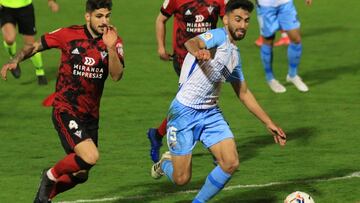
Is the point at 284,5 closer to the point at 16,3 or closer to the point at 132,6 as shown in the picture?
the point at 16,3

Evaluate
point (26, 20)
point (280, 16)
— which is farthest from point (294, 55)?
point (26, 20)

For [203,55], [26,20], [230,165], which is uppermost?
[203,55]

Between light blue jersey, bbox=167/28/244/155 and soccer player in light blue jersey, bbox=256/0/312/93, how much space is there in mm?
7220

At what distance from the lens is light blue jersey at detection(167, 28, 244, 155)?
10.7 meters

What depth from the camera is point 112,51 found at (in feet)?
33.7

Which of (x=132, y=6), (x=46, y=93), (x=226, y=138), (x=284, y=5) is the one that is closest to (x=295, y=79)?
(x=284, y=5)

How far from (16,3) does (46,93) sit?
180 centimetres

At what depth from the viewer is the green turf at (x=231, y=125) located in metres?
12.1

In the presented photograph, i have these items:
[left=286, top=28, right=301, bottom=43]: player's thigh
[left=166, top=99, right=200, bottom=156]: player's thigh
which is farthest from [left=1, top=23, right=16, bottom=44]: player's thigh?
[left=166, top=99, right=200, bottom=156]: player's thigh

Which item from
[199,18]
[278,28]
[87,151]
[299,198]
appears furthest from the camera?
[278,28]

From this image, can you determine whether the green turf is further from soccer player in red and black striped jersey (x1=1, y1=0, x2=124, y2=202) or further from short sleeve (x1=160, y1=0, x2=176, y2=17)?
short sleeve (x1=160, y1=0, x2=176, y2=17)

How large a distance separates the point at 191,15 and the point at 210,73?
2864mm

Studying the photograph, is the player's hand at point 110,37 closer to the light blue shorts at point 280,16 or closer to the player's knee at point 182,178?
the player's knee at point 182,178

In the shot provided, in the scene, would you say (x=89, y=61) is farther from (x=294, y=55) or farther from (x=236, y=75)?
(x=294, y=55)
